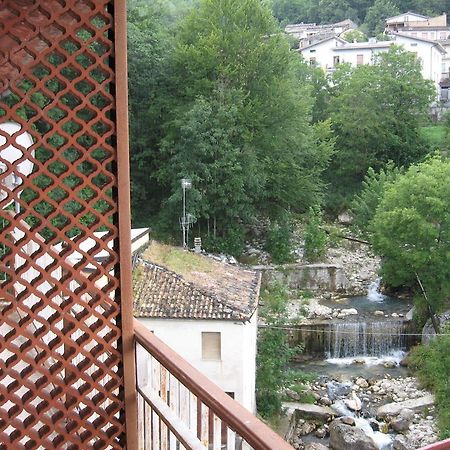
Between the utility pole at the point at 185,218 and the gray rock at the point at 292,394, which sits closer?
the gray rock at the point at 292,394

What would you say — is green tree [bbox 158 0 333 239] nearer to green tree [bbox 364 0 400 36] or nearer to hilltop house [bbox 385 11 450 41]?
hilltop house [bbox 385 11 450 41]

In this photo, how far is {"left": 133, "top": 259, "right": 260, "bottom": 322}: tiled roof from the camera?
402 inches

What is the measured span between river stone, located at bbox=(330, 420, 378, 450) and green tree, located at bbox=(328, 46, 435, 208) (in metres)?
14.1

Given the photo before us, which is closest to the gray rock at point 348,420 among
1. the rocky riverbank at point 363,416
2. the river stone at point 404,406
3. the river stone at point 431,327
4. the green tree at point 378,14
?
the rocky riverbank at point 363,416

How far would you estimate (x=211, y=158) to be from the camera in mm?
18766

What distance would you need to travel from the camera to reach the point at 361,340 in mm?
15656

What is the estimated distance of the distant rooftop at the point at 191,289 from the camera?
33.6 ft

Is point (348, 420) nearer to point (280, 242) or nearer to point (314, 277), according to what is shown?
point (314, 277)

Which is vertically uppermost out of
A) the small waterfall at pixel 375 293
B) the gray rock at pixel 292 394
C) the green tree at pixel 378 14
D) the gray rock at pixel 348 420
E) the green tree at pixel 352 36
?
the green tree at pixel 378 14

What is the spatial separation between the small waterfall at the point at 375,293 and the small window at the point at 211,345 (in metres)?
8.94

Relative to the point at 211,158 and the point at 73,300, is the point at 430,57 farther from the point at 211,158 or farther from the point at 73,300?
the point at 73,300

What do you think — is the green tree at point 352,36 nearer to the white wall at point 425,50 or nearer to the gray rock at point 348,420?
the white wall at point 425,50

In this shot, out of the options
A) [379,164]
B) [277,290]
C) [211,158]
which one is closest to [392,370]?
[277,290]

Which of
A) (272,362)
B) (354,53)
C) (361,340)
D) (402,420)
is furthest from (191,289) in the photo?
(354,53)
